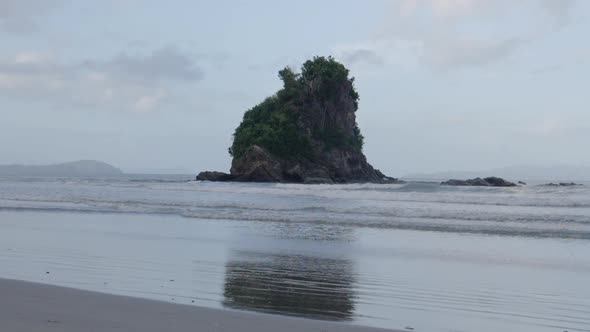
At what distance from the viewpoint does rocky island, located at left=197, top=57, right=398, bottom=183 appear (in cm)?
5491

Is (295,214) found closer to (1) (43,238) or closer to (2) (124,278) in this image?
(1) (43,238)

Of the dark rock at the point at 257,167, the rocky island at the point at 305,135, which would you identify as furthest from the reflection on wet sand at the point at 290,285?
the rocky island at the point at 305,135

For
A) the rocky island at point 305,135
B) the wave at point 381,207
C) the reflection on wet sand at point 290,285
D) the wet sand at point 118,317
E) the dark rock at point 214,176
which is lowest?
the reflection on wet sand at point 290,285

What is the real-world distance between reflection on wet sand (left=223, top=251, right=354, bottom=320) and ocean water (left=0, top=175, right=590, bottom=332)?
0.03 meters

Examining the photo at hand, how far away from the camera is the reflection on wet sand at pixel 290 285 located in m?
7.95

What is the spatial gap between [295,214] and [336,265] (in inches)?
520

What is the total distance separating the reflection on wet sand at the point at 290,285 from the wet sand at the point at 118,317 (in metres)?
0.68

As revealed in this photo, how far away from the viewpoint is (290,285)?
9.77 m

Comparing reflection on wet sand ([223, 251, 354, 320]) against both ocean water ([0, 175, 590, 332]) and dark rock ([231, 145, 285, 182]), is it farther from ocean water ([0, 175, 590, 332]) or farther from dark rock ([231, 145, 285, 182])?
dark rock ([231, 145, 285, 182])

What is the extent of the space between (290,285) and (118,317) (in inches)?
138

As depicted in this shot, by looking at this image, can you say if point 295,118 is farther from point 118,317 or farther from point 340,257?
point 118,317

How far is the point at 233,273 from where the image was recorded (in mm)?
10844

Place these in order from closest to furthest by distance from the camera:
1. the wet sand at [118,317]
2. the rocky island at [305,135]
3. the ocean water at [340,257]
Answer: the wet sand at [118,317] → the ocean water at [340,257] → the rocky island at [305,135]

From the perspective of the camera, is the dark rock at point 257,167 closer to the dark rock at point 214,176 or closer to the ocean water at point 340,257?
the dark rock at point 214,176
